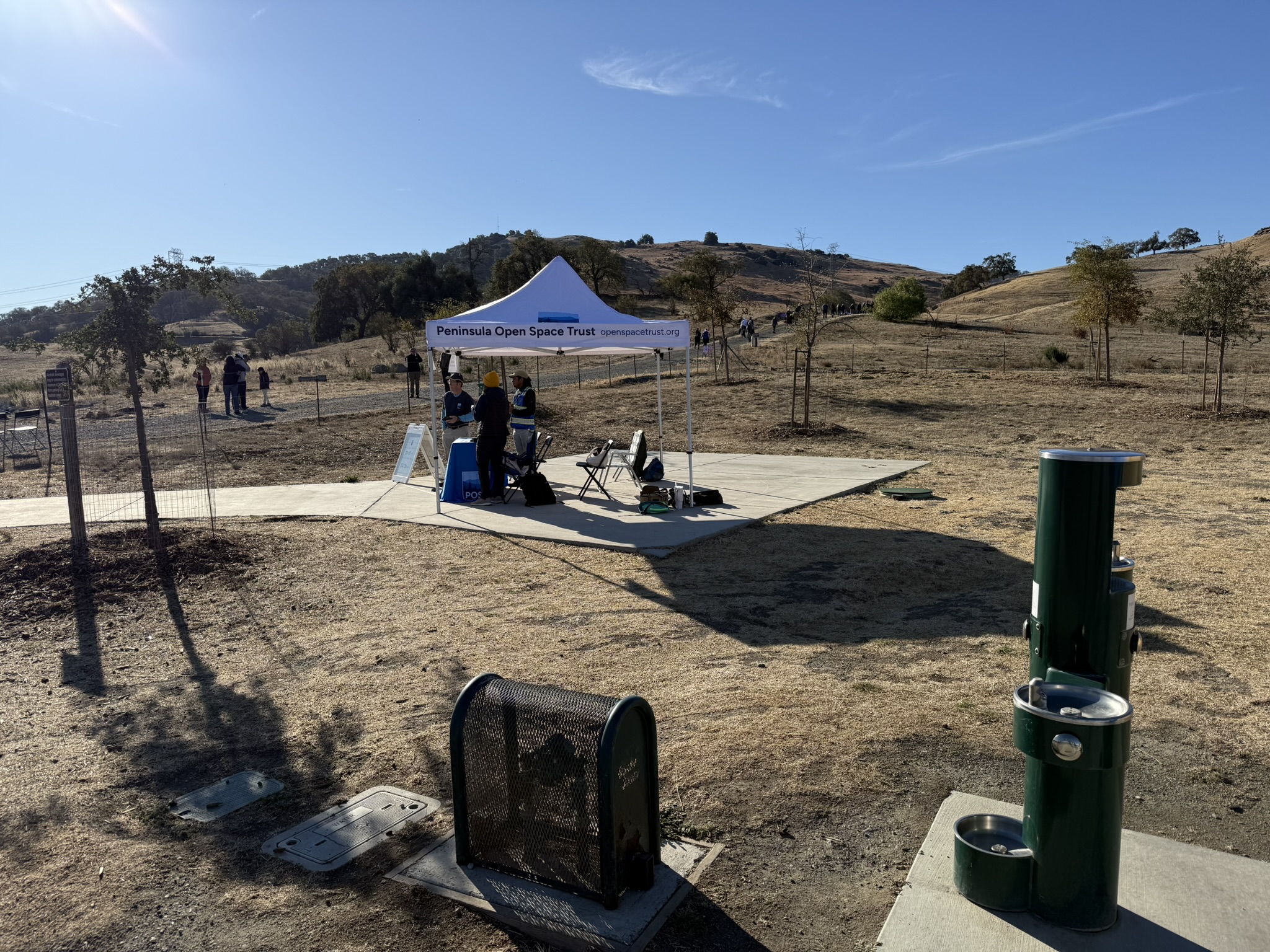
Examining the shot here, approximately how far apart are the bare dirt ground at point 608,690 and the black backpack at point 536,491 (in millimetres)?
1740

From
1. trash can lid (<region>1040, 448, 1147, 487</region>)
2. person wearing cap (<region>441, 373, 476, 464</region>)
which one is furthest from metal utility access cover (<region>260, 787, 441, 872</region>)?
person wearing cap (<region>441, 373, 476, 464</region>)

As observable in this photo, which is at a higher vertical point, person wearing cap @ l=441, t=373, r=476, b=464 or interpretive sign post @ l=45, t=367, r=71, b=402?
interpretive sign post @ l=45, t=367, r=71, b=402

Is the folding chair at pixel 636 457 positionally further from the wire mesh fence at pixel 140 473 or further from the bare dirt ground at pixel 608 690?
the wire mesh fence at pixel 140 473

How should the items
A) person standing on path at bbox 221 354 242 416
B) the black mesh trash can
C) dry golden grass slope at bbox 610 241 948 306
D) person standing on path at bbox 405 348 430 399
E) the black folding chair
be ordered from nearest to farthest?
the black mesh trash can → the black folding chair → person standing on path at bbox 221 354 242 416 → person standing on path at bbox 405 348 430 399 → dry golden grass slope at bbox 610 241 948 306

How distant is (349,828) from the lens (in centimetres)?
401

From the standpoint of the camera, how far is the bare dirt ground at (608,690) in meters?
3.51

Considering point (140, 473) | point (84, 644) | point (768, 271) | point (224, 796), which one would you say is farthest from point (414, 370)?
point (768, 271)

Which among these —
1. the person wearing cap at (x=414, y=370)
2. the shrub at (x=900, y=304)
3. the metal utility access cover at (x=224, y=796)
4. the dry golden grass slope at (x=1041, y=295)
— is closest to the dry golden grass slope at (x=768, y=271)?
the dry golden grass slope at (x=1041, y=295)

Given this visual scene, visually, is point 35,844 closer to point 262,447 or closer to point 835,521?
point 835,521

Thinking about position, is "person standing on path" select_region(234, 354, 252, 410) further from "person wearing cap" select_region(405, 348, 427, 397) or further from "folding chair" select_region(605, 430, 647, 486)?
"folding chair" select_region(605, 430, 647, 486)

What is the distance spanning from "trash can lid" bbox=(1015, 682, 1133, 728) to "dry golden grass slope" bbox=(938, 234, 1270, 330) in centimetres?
5916

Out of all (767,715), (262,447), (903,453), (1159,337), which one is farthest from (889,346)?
(767,715)

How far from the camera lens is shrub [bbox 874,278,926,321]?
2152 inches

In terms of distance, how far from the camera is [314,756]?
4828 millimetres
